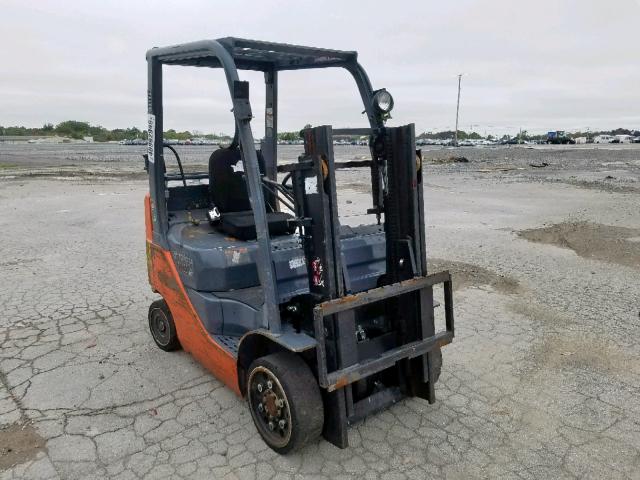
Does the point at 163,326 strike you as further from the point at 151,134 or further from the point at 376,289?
the point at 376,289

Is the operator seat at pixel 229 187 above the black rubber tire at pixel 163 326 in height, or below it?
above

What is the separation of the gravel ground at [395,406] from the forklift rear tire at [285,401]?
0.58 feet

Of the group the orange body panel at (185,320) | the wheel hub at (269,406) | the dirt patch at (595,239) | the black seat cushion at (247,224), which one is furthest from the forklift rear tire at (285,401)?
the dirt patch at (595,239)

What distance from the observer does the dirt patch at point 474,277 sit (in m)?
6.73

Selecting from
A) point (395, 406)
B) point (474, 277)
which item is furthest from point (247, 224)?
point (474, 277)

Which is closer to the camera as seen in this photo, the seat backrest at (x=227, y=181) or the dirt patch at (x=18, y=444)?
the dirt patch at (x=18, y=444)

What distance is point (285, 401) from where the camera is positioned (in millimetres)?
3070

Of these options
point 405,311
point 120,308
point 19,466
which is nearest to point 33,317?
point 120,308

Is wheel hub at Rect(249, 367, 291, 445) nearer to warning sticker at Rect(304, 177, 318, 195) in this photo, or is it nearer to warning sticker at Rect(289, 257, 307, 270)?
warning sticker at Rect(289, 257, 307, 270)

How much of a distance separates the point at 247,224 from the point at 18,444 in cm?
224

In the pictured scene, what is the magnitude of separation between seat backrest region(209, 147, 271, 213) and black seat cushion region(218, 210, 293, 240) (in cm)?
12

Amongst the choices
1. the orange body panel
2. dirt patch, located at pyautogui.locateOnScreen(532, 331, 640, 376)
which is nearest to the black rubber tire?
the orange body panel

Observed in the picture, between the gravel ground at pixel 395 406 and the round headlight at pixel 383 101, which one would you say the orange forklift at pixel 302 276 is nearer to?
the round headlight at pixel 383 101

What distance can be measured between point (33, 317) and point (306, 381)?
165 inches
